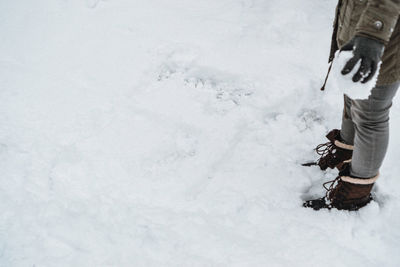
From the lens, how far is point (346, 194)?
4.93 ft

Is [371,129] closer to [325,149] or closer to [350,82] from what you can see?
[350,82]

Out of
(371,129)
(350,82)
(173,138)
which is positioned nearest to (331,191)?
(371,129)

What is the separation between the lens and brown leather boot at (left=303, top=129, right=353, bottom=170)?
1.62m

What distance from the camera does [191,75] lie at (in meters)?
2.42

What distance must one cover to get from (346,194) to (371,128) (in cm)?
41

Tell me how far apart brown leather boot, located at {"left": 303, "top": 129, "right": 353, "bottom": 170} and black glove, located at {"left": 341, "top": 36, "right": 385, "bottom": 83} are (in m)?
0.72

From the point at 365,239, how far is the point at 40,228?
1633mm

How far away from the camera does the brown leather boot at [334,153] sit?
64.0 inches


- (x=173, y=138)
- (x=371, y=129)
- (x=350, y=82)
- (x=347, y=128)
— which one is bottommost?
(x=173, y=138)

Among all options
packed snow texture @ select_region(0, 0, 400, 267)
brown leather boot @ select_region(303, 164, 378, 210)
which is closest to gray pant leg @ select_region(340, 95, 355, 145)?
brown leather boot @ select_region(303, 164, 378, 210)

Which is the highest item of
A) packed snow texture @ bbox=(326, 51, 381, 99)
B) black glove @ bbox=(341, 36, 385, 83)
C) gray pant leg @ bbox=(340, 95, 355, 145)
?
black glove @ bbox=(341, 36, 385, 83)

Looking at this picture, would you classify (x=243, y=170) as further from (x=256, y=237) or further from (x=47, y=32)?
(x=47, y=32)

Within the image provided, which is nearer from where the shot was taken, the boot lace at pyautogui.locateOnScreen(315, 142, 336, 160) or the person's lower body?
the person's lower body

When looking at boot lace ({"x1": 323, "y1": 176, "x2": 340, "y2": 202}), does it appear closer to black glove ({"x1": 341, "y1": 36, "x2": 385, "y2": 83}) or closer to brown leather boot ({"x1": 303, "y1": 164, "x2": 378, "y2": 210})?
brown leather boot ({"x1": 303, "y1": 164, "x2": 378, "y2": 210})
